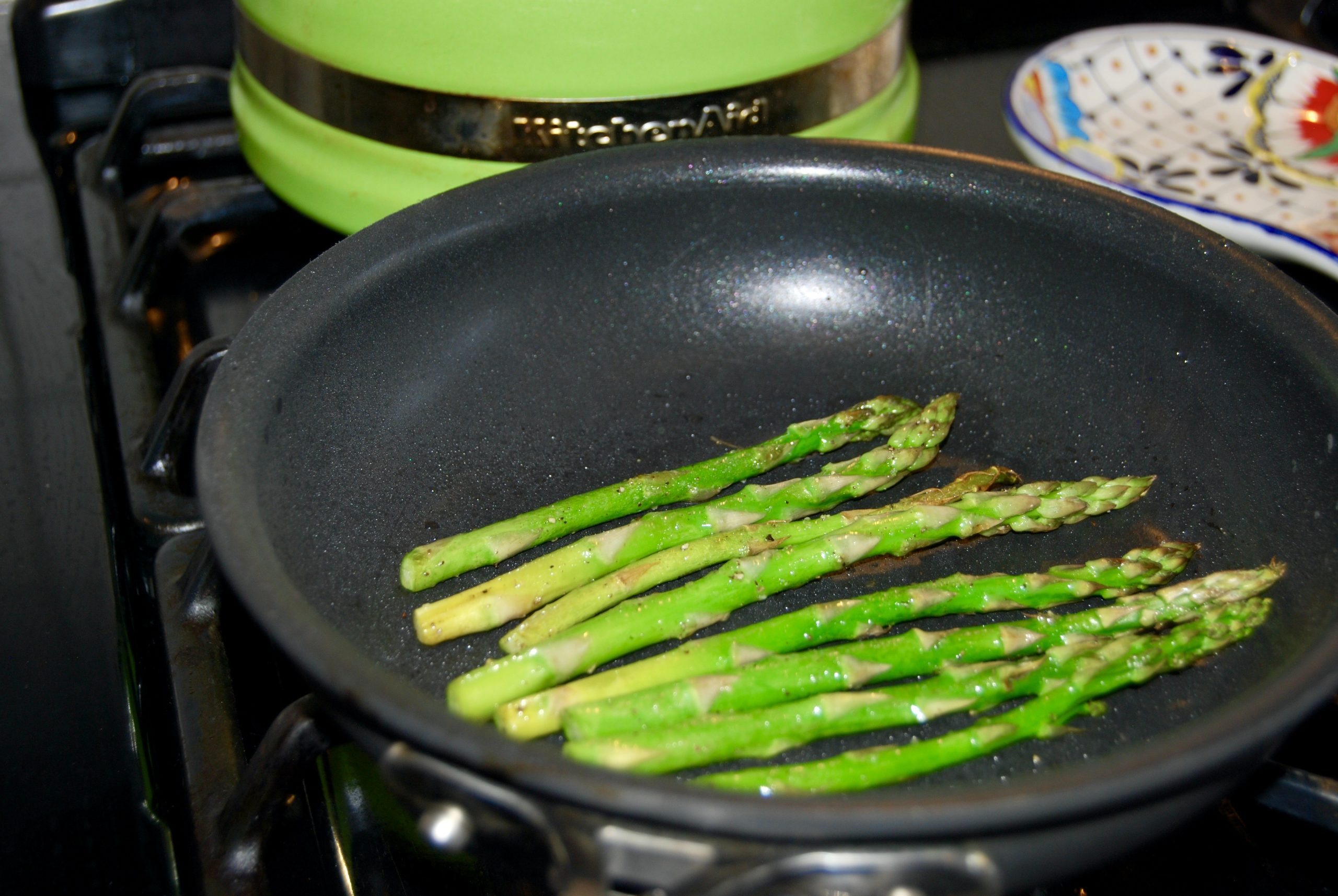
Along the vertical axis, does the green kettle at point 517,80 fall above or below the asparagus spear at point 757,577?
above

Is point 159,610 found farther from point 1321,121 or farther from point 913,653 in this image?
point 1321,121

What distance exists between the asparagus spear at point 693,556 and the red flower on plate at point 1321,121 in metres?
1.17

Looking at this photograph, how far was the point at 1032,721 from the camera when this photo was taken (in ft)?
3.54

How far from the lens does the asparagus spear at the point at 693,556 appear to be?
46.2 inches

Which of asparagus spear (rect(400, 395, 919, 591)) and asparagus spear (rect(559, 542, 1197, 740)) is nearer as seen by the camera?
asparagus spear (rect(559, 542, 1197, 740))

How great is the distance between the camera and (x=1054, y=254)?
4.67 feet

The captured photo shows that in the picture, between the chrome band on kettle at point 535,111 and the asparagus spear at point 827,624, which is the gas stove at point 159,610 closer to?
the asparagus spear at point 827,624

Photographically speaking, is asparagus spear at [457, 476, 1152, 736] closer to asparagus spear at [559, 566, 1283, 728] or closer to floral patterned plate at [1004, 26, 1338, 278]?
asparagus spear at [559, 566, 1283, 728]

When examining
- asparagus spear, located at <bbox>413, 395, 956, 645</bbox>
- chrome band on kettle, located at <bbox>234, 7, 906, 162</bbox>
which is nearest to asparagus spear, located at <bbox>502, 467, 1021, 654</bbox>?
asparagus spear, located at <bbox>413, 395, 956, 645</bbox>

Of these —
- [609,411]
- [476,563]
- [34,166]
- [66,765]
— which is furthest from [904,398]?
[34,166]

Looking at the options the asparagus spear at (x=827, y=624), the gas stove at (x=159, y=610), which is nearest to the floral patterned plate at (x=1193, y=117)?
the gas stove at (x=159, y=610)

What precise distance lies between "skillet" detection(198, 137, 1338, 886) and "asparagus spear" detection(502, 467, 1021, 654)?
57mm

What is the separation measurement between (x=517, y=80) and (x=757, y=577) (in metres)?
0.68

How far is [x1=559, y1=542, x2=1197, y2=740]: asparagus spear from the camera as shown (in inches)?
41.3
